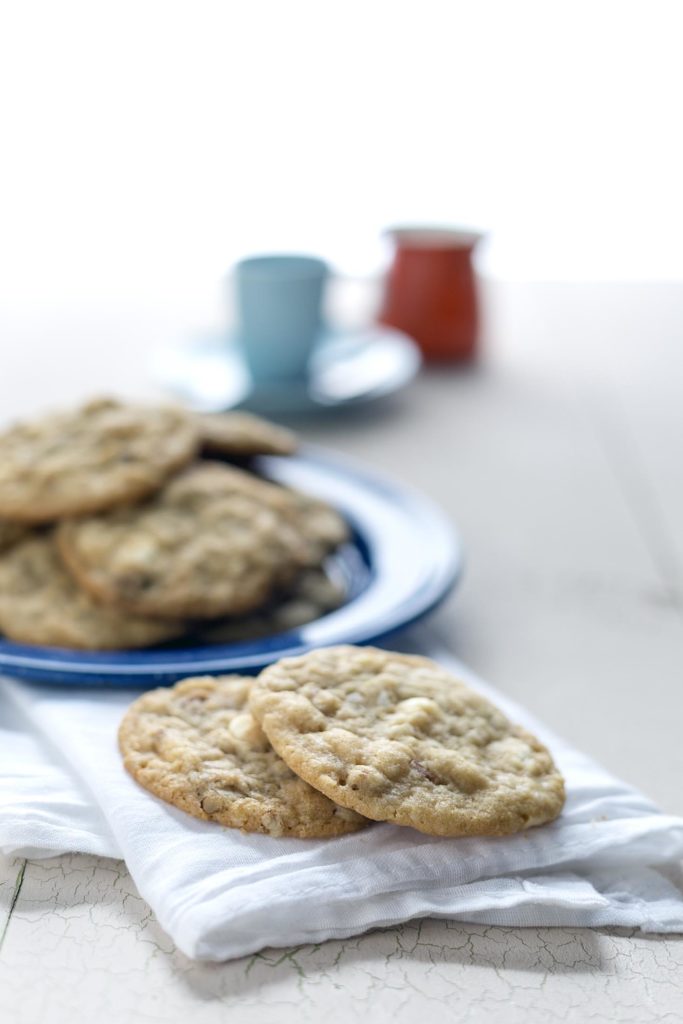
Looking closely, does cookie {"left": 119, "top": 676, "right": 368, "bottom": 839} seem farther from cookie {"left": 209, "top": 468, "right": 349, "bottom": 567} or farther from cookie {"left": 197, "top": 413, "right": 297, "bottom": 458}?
cookie {"left": 197, "top": 413, "right": 297, "bottom": 458}

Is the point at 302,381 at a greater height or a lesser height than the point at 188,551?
lesser

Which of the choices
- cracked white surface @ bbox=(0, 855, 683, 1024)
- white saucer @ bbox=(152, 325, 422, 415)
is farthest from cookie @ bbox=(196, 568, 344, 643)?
white saucer @ bbox=(152, 325, 422, 415)

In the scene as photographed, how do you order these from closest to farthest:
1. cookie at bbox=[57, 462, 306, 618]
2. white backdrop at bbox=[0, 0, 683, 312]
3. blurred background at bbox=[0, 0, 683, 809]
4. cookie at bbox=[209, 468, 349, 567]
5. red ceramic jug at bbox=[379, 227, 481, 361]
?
cookie at bbox=[57, 462, 306, 618]
cookie at bbox=[209, 468, 349, 567]
red ceramic jug at bbox=[379, 227, 481, 361]
blurred background at bbox=[0, 0, 683, 809]
white backdrop at bbox=[0, 0, 683, 312]

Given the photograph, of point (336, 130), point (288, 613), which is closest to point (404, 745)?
point (288, 613)

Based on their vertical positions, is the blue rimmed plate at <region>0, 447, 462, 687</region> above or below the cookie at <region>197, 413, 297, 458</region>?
below

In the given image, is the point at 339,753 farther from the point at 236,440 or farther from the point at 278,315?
the point at 278,315

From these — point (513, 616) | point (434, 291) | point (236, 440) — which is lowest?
point (513, 616)
